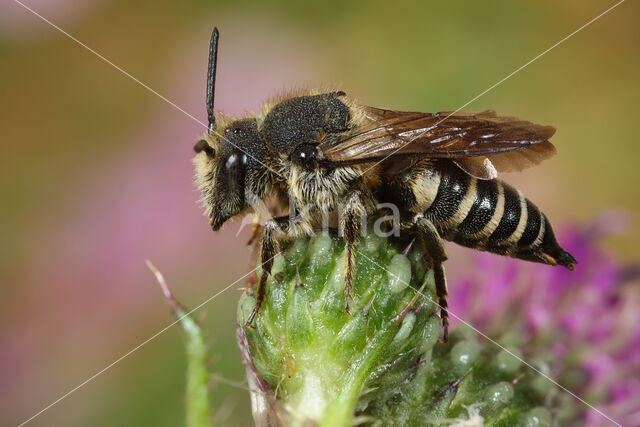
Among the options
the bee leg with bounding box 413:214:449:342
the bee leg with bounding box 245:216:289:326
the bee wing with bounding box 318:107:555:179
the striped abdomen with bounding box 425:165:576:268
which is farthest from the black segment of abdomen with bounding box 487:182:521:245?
the bee leg with bounding box 245:216:289:326

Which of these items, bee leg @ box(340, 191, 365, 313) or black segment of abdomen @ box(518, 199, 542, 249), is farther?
black segment of abdomen @ box(518, 199, 542, 249)

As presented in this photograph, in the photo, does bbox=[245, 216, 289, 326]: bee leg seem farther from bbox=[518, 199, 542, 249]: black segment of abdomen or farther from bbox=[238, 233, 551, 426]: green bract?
bbox=[518, 199, 542, 249]: black segment of abdomen

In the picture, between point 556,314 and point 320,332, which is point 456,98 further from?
point 320,332

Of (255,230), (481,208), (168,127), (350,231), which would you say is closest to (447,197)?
(481,208)

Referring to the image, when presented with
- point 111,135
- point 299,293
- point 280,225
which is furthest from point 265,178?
point 111,135

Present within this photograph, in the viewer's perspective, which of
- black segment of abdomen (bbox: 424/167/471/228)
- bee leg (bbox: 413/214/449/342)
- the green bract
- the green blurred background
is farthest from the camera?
the green blurred background

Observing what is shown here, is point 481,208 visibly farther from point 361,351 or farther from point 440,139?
point 361,351
